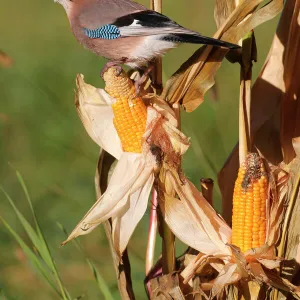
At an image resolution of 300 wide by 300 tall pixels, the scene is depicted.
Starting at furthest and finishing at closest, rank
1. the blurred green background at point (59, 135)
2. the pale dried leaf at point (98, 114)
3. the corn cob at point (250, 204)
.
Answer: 1. the blurred green background at point (59, 135)
2. the pale dried leaf at point (98, 114)
3. the corn cob at point (250, 204)

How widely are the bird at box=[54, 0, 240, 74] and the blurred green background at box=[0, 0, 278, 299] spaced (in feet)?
0.84

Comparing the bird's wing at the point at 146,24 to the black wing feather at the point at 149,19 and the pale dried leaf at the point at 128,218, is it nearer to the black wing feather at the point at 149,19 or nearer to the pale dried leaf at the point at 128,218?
the black wing feather at the point at 149,19

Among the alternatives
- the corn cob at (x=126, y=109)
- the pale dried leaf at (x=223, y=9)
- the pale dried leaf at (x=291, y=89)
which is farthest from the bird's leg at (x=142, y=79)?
the pale dried leaf at (x=291, y=89)

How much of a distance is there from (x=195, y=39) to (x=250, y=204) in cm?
25

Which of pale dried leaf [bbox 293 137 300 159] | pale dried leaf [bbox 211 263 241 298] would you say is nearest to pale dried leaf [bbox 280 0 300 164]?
pale dried leaf [bbox 293 137 300 159]

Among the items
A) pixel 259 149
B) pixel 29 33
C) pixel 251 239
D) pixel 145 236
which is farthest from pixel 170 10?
pixel 251 239

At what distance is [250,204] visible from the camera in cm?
117

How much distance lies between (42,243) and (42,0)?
284 centimetres

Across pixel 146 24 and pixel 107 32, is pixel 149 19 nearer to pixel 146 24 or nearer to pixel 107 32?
pixel 146 24

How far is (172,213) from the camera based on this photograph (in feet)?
3.99

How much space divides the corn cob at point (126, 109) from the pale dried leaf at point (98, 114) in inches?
2.1

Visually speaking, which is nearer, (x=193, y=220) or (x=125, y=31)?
(x=193, y=220)

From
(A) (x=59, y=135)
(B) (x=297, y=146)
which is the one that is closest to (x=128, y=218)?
(B) (x=297, y=146)

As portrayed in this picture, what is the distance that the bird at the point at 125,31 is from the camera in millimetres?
1316
